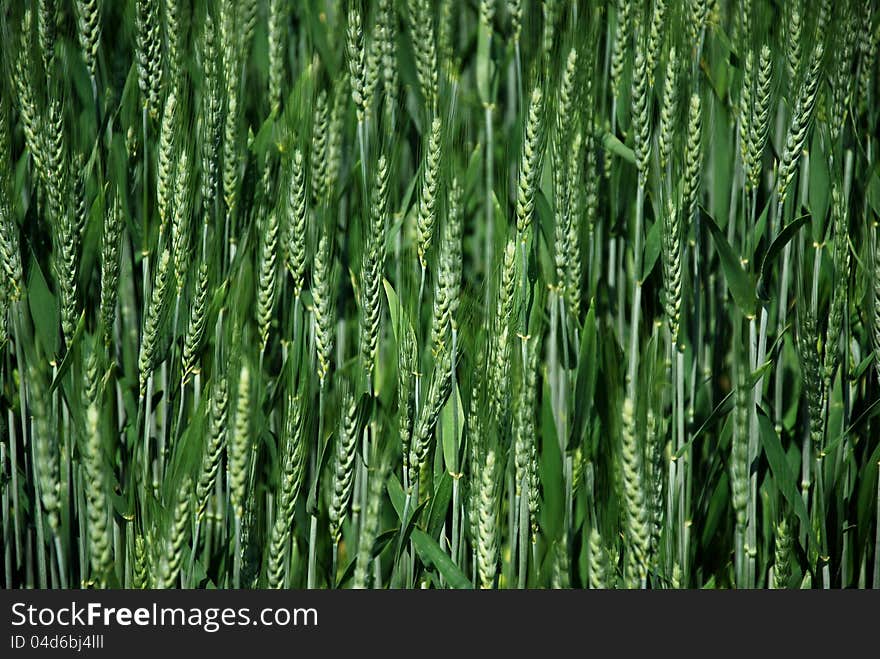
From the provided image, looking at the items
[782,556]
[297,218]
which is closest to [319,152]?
[297,218]

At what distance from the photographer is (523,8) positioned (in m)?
0.92

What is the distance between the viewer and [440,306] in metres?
0.77

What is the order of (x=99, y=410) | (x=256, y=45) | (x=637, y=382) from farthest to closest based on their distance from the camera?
(x=256, y=45) < (x=637, y=382) < (x=99, y=410)

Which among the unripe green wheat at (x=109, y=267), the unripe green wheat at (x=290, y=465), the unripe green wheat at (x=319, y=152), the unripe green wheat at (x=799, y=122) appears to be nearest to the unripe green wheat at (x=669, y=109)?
the unripe green wheat at (x=799, y=122)

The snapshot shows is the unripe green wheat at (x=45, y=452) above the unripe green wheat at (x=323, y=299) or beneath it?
beneath

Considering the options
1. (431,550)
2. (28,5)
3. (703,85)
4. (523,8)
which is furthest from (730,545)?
(28,5)

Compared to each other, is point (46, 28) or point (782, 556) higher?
point (46, 28)

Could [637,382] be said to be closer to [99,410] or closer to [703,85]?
[703,85]

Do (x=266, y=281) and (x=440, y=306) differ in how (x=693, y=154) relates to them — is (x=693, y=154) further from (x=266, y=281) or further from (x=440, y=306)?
(x=266, y=281)

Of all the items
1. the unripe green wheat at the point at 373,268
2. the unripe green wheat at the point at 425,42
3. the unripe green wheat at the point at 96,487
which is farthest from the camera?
the unripe green wheat at the point at 425,42

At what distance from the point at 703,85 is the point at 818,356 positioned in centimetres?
36

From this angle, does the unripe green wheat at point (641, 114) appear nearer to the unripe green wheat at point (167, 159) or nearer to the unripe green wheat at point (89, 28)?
the unripe green wheat at point (167, 159)

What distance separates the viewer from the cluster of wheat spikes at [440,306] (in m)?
0.78

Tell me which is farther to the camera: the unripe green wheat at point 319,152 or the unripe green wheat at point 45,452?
the unripe green wheat at point 319,152
